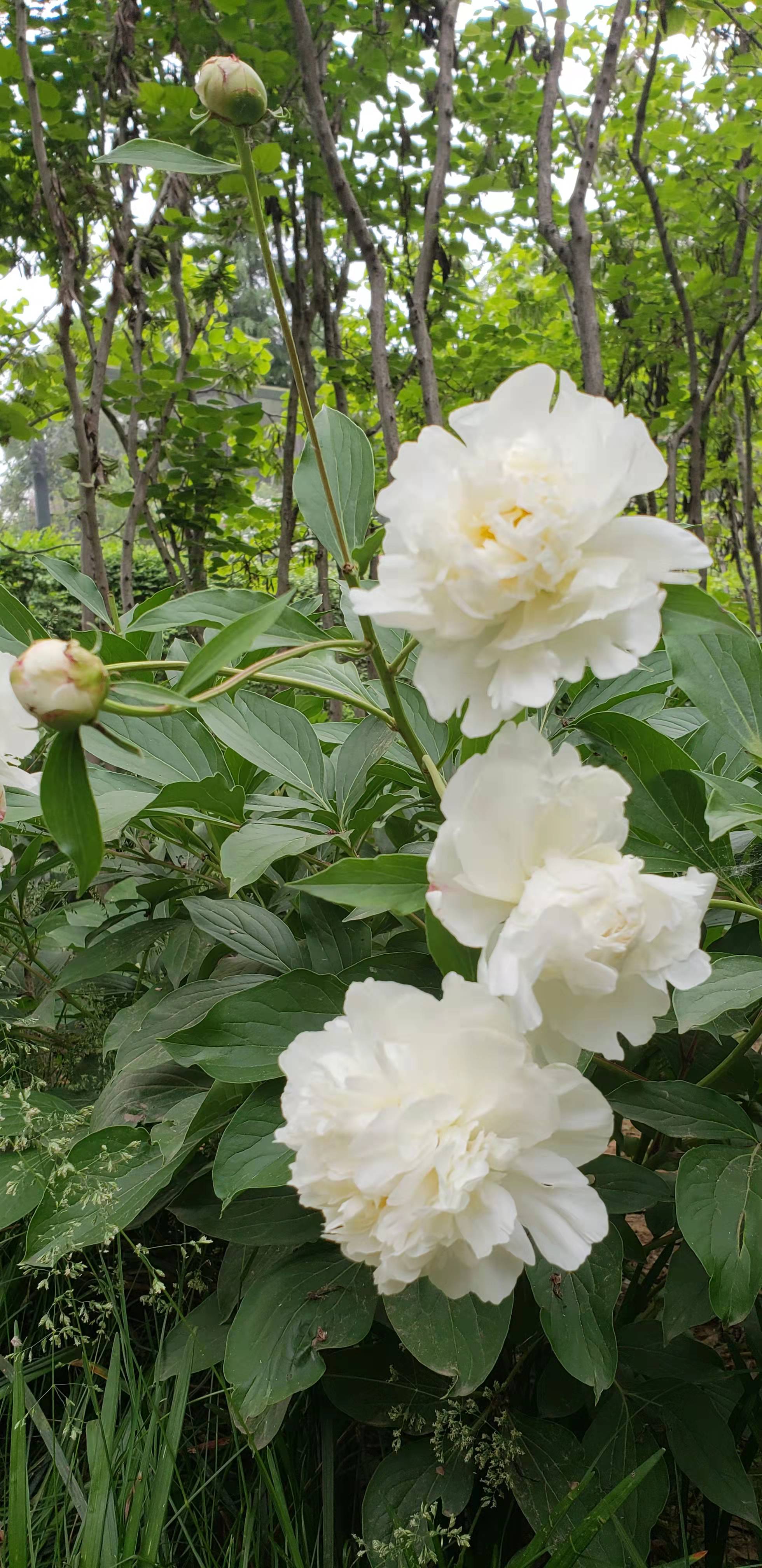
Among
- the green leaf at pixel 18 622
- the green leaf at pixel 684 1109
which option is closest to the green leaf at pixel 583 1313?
the green leaf at pixel 684 1109

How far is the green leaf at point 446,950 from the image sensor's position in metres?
0.58

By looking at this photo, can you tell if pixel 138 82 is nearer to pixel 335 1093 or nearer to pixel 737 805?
pixel 737 805

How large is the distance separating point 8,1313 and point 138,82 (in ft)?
12.2

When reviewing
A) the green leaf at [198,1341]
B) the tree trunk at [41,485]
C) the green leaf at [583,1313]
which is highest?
the tree trunk at [41,485]

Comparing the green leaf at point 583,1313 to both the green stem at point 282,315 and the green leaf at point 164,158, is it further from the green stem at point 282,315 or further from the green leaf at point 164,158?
the green leaf at point 164,158

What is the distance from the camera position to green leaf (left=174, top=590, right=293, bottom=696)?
54 cm

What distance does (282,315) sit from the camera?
0.79 metres

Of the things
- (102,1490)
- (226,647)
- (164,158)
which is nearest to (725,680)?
(226,647)

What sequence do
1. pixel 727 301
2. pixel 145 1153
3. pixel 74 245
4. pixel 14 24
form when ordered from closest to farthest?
1. pixel 145 1153
2. pixel 14 24
3. pixel 74 245
4. pixel 727 301

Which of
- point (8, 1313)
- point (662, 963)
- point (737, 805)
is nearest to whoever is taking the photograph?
point (662, 963)

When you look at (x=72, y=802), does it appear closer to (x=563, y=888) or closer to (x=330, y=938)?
(x=563, y=888)

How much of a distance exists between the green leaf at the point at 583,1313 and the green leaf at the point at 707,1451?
25 cm

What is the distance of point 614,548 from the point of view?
1.72ft

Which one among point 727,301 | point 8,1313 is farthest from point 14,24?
point 8,1313
